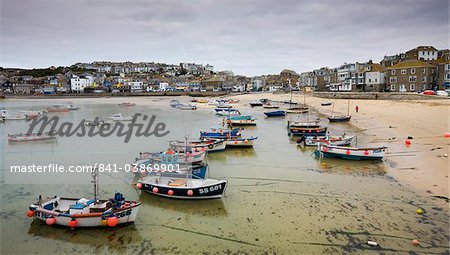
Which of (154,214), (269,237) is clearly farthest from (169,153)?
(269,237)

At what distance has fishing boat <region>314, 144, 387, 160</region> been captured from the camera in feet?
60.5

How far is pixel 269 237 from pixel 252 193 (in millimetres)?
3981

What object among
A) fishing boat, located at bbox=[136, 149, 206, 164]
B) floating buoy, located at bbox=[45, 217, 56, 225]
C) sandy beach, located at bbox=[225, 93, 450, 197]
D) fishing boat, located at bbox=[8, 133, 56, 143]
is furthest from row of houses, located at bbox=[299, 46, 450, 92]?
floating buoy, located at bbox=[45, 217, 56, 225]

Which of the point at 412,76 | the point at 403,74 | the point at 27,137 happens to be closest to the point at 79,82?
the point at 27,137

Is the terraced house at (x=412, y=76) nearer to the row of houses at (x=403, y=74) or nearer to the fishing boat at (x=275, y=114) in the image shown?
the row of houses at (x=403, y=74)

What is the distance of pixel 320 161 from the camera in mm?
19250

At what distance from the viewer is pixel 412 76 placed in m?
58.1

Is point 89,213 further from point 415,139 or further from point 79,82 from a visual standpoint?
point 79,82

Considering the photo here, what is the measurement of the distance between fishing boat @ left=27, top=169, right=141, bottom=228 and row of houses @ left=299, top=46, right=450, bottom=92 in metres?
61.1

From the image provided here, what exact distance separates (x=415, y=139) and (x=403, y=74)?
42609 mm

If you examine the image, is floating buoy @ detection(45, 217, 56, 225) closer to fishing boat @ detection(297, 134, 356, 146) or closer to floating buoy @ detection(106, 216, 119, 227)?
floating buoy @ detection(106, 216, 119, 227)

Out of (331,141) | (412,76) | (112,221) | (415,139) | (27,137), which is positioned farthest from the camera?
(412,76)

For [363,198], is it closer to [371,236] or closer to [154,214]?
[371,236]

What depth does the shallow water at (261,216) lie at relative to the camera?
9.53 metres
